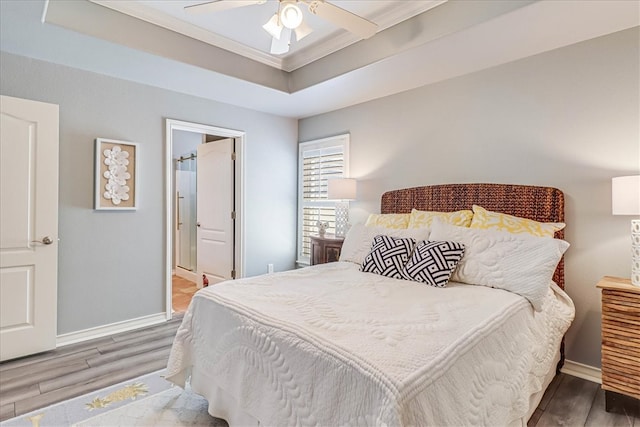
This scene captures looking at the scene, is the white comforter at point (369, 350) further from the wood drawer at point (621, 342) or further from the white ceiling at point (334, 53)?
the white ceiling at point (334, 53)

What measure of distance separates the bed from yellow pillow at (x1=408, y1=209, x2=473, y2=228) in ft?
1.05

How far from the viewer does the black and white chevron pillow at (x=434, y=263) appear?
7.06ft

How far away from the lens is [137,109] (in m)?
3.30

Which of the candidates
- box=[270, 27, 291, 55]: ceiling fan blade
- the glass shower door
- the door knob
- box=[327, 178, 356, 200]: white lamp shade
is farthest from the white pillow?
the glass shower door

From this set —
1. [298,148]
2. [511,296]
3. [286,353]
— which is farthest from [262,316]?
[298,148]

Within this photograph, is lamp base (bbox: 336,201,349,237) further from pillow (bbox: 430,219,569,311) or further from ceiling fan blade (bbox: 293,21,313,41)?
ceiling fan blade (bbox: 293,21,313,41)

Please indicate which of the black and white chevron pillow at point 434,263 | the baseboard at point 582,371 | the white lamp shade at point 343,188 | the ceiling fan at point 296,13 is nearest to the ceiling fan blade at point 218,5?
the ceiling fan at point 296,13

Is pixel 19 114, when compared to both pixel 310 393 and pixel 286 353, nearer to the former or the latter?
pixel 286 353

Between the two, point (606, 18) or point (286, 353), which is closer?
point (286, 353)

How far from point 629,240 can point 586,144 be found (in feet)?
2.40

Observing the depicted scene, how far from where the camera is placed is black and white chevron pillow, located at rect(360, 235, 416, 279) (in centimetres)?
237

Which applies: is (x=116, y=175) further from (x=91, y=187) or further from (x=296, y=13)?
(x=296, y=13)

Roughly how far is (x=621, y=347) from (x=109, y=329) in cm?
400

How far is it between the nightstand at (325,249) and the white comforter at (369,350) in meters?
1.41
